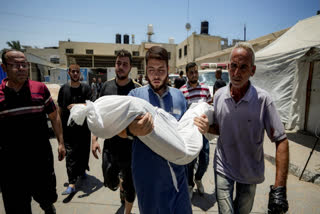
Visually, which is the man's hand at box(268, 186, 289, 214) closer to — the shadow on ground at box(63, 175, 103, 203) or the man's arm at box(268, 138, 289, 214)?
the man's arm at box(268, 138, 289, 214)

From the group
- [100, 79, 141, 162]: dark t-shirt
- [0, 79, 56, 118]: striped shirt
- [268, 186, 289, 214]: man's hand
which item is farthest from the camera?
[100, 79, 141, 162]: dark t-shirt

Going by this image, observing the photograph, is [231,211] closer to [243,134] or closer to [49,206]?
[243,134]

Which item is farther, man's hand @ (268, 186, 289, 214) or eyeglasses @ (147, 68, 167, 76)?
eyeglasses @ (147, 68, 167, 76)

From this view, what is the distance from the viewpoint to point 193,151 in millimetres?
1374

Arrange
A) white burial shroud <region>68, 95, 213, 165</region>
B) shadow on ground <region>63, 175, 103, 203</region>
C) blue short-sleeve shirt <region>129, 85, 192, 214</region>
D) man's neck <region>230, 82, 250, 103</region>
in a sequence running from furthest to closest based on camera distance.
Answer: shadow on ground <region>63, 175, 103, 203</region>, man's neck <region>230, 82, 250, 103</region>, blue short-sleeve shirt <region>129, 85, 192, 214</region>, white burial shroud <region>68, 95, 213, 165</region>

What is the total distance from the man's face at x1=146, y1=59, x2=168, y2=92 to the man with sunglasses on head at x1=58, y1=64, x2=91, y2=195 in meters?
2.21

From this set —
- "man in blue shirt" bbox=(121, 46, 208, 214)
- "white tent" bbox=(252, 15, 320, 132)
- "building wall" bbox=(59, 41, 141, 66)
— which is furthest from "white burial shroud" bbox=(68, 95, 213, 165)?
"building wall" bbox=(59, 41, 141, 66)

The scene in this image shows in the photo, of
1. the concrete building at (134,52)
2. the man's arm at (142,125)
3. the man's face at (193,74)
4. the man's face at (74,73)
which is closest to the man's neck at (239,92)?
the man's arm at (142,125)

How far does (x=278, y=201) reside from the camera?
4.44 ft

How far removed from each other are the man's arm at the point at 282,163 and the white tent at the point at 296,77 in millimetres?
4584

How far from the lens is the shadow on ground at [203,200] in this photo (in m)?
2.85

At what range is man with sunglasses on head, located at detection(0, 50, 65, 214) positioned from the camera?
2018 millimetres

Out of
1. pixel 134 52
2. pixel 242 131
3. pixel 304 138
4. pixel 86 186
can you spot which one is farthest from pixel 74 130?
pixel 134 52

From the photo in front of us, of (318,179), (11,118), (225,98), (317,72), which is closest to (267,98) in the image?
(225,98)
